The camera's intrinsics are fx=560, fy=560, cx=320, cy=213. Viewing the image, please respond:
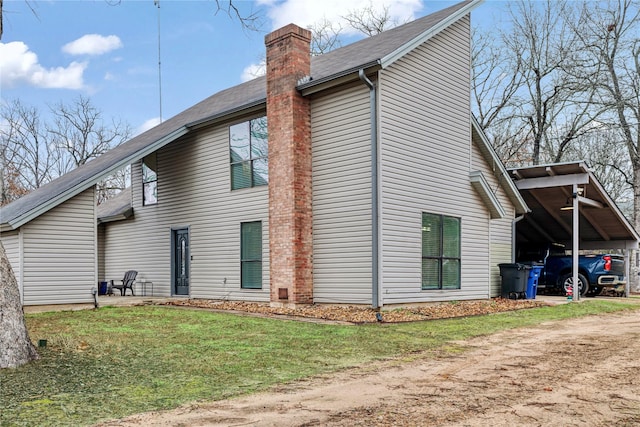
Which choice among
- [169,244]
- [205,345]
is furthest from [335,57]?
[205,345]

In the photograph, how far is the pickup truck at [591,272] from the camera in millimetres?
16500

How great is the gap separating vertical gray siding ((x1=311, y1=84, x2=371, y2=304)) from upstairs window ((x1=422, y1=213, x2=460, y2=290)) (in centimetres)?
183

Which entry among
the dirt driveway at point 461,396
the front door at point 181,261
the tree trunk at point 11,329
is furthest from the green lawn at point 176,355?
the front door at point 181,261

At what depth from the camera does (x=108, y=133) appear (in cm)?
3694

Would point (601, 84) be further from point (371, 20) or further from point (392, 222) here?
point (392, 222)

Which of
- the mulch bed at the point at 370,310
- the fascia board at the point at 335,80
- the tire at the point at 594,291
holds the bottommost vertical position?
the tire at the point at 594,291

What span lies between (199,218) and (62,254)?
142 inches

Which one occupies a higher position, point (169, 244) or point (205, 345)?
point (169, 244)

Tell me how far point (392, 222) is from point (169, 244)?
7461mm

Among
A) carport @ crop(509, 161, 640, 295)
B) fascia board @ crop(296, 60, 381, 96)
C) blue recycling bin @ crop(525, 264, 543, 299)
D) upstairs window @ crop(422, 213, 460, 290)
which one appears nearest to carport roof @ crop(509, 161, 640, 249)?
carport @ crop(509, 161, 640, 295)

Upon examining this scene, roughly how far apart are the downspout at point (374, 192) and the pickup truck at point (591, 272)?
8.26 metres

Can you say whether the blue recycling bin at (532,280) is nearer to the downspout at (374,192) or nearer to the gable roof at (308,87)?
the downspout at (374,192)

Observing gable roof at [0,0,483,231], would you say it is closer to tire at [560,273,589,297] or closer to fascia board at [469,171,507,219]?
fascia board at [469,171,507,219]

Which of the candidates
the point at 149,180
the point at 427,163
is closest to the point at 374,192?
the point at 427,163
